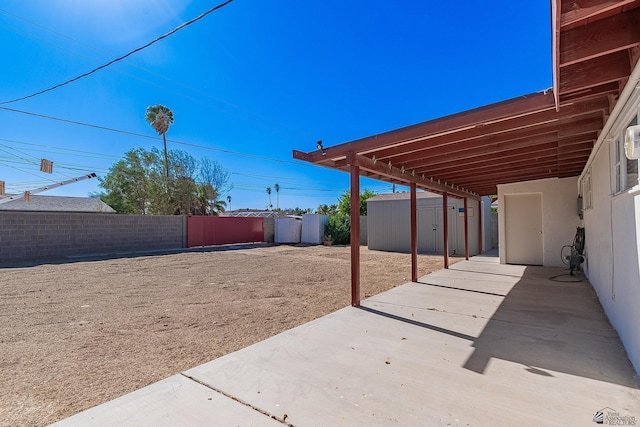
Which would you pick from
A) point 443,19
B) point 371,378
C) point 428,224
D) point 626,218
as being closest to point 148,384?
point 371,378

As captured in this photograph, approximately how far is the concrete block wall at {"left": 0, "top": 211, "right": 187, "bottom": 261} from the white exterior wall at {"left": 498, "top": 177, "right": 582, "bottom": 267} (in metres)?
15.7

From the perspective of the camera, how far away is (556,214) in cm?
854

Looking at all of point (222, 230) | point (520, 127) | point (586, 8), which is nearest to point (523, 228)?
point (520, 127)

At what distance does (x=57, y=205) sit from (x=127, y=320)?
2668cm

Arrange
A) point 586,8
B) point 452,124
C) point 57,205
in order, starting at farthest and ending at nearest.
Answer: point 57,205
point 452,124
point 586,8

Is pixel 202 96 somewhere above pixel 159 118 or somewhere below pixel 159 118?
below

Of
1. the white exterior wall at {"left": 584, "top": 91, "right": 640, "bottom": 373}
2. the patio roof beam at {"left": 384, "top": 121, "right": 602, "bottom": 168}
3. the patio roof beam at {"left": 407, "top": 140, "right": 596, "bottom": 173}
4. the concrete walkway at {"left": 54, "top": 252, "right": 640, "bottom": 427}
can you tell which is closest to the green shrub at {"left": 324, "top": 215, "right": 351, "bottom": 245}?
the patio roof beam at {"left": 407, "top": 140, "right": 596, "bottom": 173}

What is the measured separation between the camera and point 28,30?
717 centimetres

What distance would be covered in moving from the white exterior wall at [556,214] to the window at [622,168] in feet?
18.5

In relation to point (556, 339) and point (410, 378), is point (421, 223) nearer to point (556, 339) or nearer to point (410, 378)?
point (556, 339)

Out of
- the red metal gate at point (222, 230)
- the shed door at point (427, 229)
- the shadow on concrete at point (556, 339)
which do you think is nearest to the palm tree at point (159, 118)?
the red metal gate at point (222, 230)

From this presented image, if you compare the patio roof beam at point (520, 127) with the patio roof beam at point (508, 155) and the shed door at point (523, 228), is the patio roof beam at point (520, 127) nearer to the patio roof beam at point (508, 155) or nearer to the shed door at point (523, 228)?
the patio roof beam at point (508, 155)

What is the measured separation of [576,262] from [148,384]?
335 inches

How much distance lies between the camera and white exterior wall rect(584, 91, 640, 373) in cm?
262
